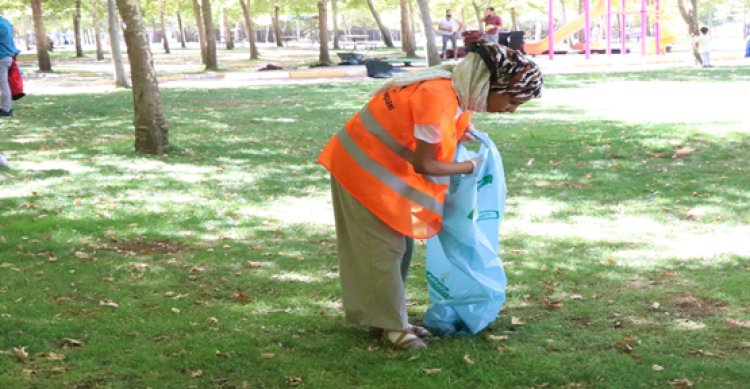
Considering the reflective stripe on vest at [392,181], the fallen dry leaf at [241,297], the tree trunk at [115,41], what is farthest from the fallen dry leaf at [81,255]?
the tree trunk at [115,41]

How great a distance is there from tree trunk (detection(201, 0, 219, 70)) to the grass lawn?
17406 mm

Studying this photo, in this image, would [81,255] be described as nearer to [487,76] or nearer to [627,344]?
[487,76]

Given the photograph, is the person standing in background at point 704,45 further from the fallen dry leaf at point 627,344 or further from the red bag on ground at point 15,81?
the fallen dry leaf at point 627,344

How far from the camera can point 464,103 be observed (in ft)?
12.5

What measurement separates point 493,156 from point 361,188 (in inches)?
27.8

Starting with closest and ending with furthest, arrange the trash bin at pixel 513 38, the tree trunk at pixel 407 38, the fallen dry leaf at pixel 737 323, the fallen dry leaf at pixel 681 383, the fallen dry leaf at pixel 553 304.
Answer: the fallen dry leaf at pixel 681 383
the fallen dry leaf at pixel 737 323
the fallen dry leaf at pixel 553 304
the trash bin at pixel 513 38
the tree trunk at pixel 407 38

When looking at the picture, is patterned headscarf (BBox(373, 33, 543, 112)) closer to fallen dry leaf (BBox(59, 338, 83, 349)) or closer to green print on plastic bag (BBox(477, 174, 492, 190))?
green print on plastic bag (BBox(477, 174, 492, 190))

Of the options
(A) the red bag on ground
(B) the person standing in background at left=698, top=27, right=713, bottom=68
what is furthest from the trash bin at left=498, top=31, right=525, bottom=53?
(A) the red bag on ground

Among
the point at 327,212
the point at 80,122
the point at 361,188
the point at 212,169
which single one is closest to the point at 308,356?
the point at 361,188

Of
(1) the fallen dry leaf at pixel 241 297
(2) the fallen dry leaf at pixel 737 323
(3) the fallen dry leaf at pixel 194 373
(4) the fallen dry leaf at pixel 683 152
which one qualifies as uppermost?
(3) the fallen dry leaf at pixel 194 373

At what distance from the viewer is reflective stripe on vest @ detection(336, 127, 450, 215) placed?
395 cm

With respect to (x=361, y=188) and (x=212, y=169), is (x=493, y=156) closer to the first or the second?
(x=361, y=188)

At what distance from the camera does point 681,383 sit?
3.62 meters

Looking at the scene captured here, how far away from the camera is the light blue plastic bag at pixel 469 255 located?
Result: 405cm
